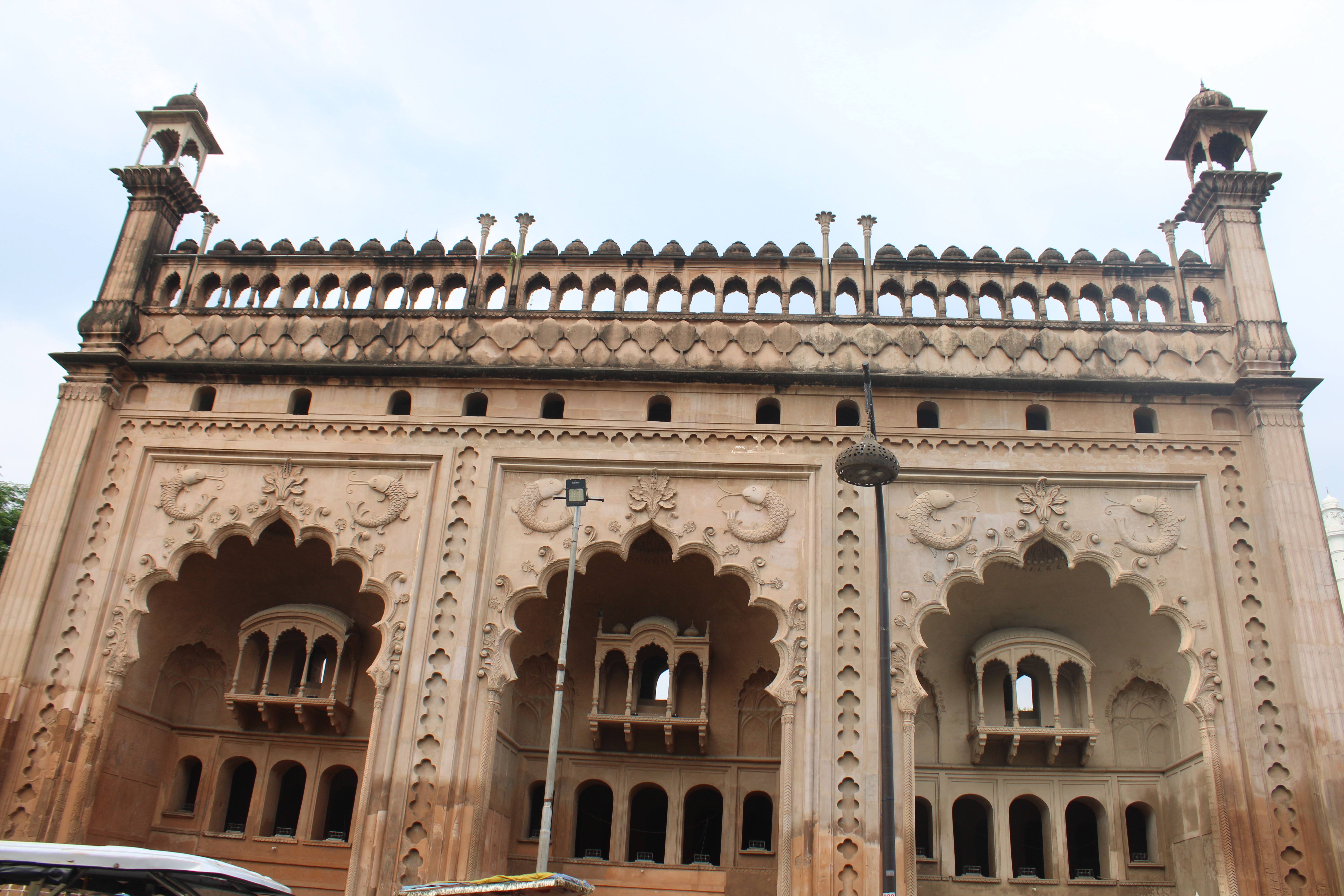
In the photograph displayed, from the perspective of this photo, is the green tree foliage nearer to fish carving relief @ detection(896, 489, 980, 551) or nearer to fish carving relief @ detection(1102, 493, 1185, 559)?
fish carving relief @ detection(896, 489, 980, 551)

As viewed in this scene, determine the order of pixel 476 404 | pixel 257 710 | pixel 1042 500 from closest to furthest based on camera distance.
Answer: pixel 1042 500
pixel 476 404
pixel 257 710

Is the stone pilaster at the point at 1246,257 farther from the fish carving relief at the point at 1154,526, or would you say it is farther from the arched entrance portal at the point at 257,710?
the arched entrance portal at the point at 257,710

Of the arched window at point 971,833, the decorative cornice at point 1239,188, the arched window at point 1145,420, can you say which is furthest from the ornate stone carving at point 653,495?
the decorative cornice at point 1239,188

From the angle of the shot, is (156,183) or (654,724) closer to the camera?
(654,724)

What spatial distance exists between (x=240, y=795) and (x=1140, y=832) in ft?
58.5

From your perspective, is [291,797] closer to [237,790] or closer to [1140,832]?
[237,790]

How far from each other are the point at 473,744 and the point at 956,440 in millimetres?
9840

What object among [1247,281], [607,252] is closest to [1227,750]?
[1247,281]

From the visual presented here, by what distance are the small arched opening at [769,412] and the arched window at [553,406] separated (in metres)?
3.72

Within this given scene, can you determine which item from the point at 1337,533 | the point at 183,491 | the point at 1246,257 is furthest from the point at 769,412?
the point at 1337,533

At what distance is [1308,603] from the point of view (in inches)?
650

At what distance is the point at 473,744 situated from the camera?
1680cm

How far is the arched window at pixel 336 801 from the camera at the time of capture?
2042 cm

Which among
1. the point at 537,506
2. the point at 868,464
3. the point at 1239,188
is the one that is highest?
the point at 1239,188
